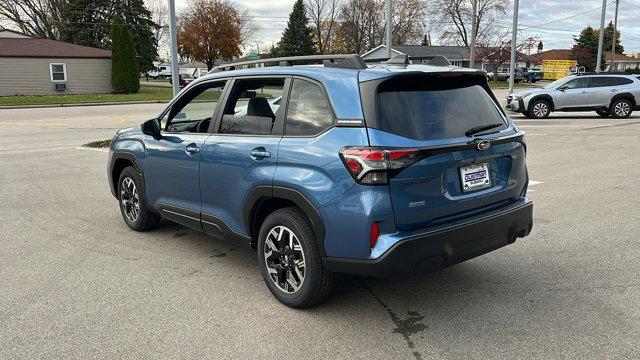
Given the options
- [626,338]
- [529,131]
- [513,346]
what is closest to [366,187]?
[513,346]

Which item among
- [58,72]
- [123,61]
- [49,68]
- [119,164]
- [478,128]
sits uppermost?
[123,61]

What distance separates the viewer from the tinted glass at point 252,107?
4.16 m

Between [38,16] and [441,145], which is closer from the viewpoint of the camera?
[441,145]

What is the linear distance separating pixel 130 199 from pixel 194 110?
1.42m

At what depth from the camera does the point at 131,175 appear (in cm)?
581

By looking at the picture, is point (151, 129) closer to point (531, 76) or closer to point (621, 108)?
point (621, 108)

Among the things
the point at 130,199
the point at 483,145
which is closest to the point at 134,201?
the point at 130,199

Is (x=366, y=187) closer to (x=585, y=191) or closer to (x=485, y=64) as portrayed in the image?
(x=585, y=191)

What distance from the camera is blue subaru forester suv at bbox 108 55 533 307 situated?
3352 mm

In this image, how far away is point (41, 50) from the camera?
3766 centimetres

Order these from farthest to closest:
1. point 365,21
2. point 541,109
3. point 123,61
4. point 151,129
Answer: point 365,21 < point 123,61 < point 541,109 < point 151,129

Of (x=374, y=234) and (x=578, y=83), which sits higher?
(x=578, y=83)

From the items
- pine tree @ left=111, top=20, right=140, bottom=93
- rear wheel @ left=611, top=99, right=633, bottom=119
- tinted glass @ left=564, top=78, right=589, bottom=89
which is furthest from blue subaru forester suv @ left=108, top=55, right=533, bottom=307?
pine tree @ left=111, top=20, right=140, bottom=93

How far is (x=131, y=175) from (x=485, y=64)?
74.9m
